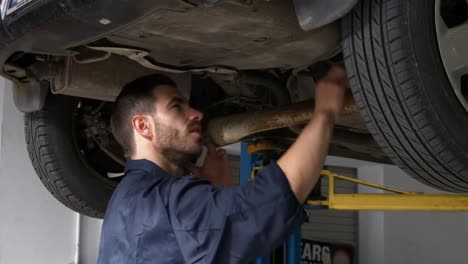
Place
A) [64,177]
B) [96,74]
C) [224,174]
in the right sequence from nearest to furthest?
[96,74] → [224,174] → [64,177]

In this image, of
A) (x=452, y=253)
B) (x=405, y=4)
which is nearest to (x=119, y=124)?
(x=405, y=4)

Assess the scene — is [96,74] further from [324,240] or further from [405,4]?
[324,240]

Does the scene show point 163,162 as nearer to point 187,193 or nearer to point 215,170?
point 187,193

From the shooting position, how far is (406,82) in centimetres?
129

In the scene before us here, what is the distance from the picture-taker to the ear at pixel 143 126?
5.67 ft

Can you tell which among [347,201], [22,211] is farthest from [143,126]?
[22,211]

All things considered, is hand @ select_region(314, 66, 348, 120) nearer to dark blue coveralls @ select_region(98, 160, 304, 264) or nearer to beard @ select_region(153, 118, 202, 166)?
dark blue coveralls @ select_region(98, 160, 304, 264)

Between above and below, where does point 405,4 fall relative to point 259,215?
above

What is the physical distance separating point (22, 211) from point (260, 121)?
10.3 feet

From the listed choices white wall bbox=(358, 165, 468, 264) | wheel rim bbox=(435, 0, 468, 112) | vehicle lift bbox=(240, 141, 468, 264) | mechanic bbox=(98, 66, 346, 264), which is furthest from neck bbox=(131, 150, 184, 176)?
white wall bbox=(358, 165, 468, 264)

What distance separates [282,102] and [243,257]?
0.96 m

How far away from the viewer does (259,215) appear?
1339 millimetres

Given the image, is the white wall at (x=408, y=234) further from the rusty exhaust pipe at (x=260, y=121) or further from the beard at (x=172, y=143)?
the beard at (x=172, y=143)

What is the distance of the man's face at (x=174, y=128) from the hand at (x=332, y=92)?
402 mm
